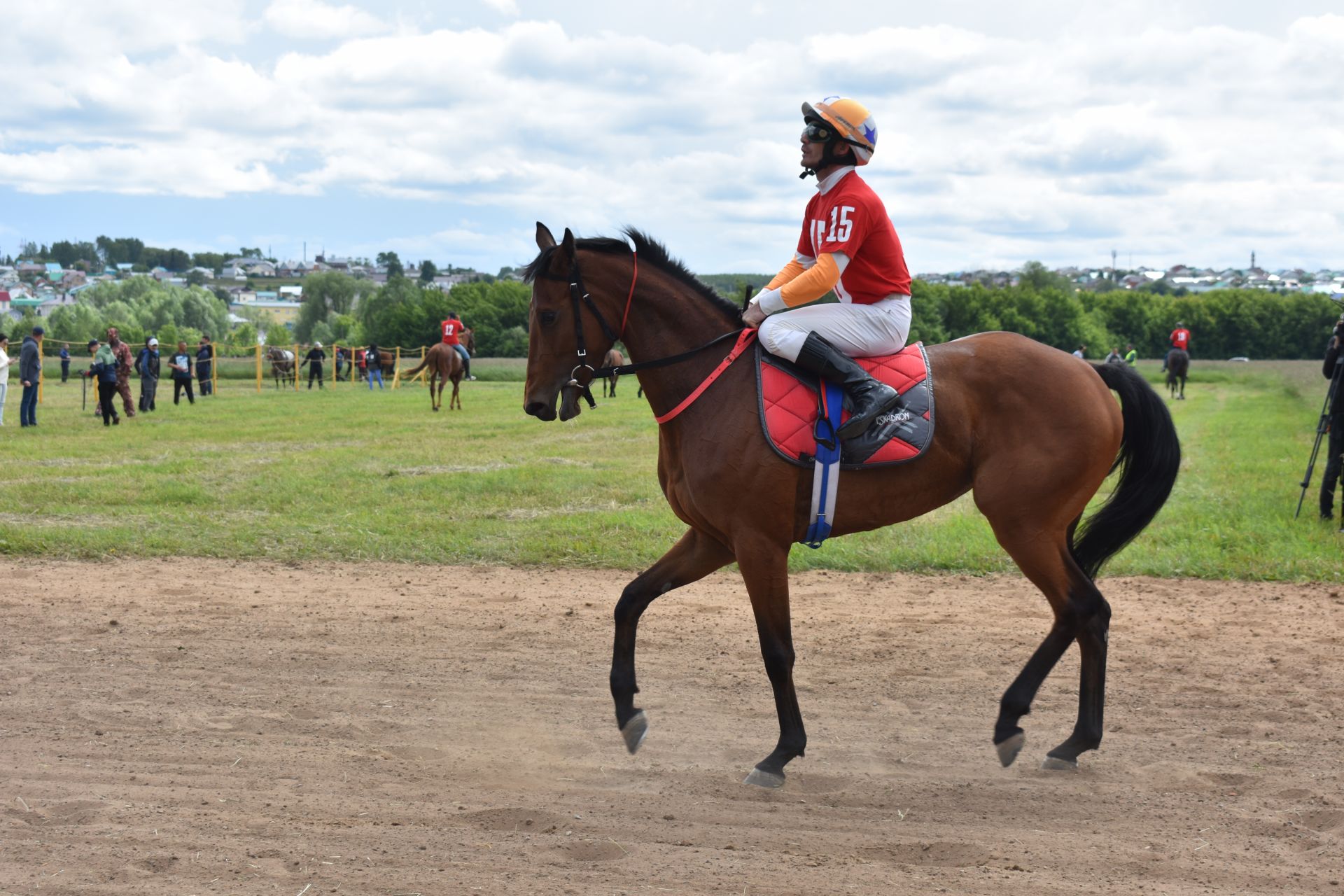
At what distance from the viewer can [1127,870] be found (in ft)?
12.7

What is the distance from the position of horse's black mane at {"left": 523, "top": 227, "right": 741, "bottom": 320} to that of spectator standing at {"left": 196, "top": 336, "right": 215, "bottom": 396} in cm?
2939

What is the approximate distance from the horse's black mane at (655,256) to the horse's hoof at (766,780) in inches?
84.0

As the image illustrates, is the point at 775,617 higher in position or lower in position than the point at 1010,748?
higher

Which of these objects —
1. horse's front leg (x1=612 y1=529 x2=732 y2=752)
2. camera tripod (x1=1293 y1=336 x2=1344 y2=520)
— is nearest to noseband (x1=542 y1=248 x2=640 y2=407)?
horse's front leg (x1=612 y1=529 x2=732 y2=752)

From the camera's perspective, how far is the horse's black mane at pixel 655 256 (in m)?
5.30

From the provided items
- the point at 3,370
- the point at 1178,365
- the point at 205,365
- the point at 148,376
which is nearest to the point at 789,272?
the point at 3,370

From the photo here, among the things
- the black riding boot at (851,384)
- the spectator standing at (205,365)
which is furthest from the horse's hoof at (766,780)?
the spectator standing at (205,365)

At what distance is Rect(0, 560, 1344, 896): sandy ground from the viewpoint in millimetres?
3889

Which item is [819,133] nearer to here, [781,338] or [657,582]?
[781,338]

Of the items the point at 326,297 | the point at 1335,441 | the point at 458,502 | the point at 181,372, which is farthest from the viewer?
the point at 326,297

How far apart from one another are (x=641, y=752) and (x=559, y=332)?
198 cm

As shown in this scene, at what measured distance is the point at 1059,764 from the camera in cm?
493

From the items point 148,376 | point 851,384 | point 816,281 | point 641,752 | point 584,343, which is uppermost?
point 816,281

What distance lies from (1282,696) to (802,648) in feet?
8.62
